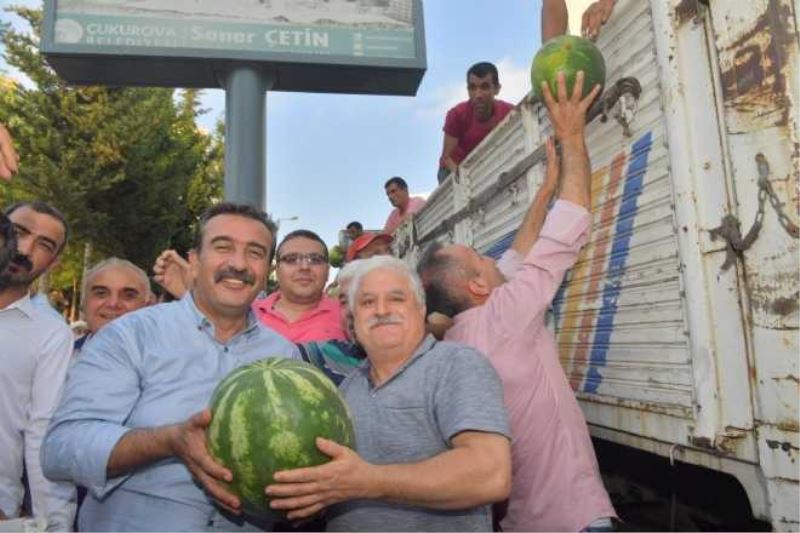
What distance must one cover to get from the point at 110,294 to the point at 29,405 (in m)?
1.17

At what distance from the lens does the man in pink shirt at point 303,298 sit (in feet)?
11.2

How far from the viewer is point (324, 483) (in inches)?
61.0

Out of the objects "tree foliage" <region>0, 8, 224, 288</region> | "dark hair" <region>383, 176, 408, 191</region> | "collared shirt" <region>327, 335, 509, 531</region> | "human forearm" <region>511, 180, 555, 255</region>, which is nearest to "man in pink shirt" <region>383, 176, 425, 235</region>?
"dark hair" <region>383, 176, 408, 191</region>

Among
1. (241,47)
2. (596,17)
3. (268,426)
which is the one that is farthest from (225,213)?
(241,47)

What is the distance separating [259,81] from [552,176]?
5480 mm

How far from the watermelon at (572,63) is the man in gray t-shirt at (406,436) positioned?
47.1 inches

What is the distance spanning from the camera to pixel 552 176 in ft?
9.61

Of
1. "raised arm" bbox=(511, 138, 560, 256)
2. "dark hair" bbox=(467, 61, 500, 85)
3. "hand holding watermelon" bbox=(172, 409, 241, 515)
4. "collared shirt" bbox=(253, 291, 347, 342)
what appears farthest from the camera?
"dark hair" bbox=(467, 61, 500, 85)

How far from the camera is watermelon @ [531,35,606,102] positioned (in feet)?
8.84

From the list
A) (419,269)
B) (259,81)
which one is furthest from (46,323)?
(259,81)

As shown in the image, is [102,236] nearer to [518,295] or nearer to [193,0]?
[193,0]

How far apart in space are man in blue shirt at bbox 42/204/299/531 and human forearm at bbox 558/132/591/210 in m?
1.22

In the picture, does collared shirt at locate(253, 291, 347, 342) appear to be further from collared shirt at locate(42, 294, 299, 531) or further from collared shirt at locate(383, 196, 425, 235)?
collared shirt at locate(383, 196, 425, 235)

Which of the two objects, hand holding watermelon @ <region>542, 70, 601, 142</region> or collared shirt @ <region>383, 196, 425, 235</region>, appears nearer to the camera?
hand holding watermelon @ <region>542, 70, 601, 142</region>
